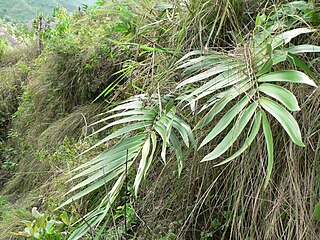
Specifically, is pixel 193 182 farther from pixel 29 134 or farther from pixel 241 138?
pixel 29 134

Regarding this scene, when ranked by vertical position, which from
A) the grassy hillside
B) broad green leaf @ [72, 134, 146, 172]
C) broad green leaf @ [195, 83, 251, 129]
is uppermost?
the grassy hillside

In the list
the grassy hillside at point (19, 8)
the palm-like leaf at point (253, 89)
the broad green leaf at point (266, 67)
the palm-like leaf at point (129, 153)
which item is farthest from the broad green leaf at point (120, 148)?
the grassy hillside at point (19, 8)

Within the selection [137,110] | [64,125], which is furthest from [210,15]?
[64,125]

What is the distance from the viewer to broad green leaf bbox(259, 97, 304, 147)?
0.45 m

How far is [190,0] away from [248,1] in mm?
153

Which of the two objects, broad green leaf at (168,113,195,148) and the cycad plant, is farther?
broad green leaf at (168,113,195,148)

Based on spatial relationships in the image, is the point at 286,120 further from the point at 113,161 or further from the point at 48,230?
the point at 48,230

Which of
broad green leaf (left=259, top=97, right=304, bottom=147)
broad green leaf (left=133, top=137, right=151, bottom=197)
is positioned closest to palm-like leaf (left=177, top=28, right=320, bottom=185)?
broad green leaf (left=259, top=97, right=304, bottom=147)

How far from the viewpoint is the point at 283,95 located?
50 cm

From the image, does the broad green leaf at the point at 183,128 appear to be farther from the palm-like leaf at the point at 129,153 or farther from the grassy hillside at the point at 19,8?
the grassy hillside at the point at 19,8

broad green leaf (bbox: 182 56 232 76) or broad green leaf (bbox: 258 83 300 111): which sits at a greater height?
broad green leaf (bbox: 182 56 232 76)

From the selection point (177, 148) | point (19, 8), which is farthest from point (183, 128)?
point (19, 8)

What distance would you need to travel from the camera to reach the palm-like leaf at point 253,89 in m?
0.49

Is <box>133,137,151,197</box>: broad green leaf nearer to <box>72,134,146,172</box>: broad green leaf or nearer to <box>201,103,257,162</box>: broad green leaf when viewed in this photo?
<box>72,134,146,172</box>: broad green leaf
